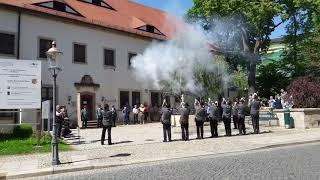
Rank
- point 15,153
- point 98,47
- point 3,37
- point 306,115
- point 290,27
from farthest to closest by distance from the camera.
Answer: point 290,27 → point 98,47 → point 3,37 → point 306,115 → point 15,153

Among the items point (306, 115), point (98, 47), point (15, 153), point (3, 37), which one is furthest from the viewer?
point (98, 47)

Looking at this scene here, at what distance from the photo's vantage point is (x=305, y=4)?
3712 centimetres

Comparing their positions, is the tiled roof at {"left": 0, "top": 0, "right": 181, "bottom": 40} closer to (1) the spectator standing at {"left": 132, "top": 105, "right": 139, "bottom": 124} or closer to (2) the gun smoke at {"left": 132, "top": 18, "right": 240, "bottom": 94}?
(2) the gun smoke at {"left": 132, "top": 18, "right": 240, "bottom": 94}

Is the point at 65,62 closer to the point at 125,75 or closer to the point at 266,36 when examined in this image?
the point at 125,75

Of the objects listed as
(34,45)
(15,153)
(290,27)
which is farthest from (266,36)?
(15,153)

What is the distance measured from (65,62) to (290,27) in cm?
2207

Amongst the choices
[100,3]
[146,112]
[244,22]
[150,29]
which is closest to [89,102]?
[146,112]

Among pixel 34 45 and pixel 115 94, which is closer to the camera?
pixel 34 45

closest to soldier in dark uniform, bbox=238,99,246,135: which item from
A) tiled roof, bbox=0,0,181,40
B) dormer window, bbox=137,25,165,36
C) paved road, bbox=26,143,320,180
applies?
paved road, bbox=26,143,320,180

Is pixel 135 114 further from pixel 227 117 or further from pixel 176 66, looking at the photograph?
pixel 227 117

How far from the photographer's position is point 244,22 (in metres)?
38.3

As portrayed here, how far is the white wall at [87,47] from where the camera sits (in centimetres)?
2778

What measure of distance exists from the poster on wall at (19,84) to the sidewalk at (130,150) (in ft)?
8.37

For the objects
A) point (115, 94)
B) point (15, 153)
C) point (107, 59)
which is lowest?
point (15, 153)
